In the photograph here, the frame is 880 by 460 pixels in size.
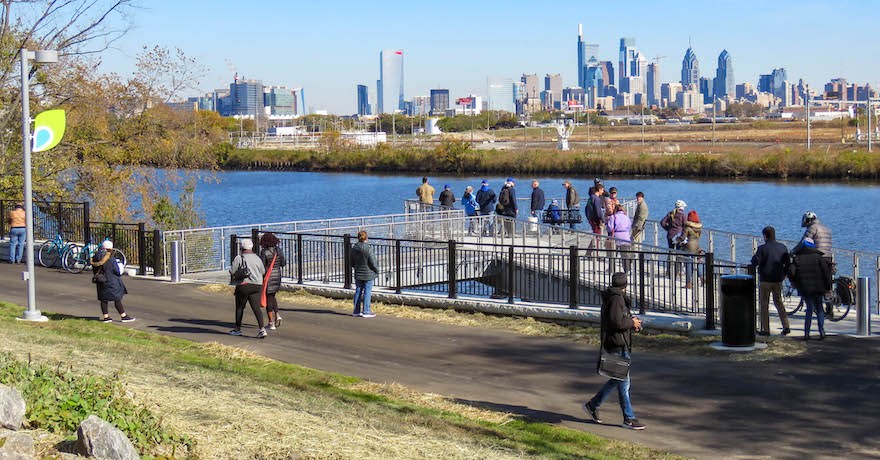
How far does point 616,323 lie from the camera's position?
11.3 metres

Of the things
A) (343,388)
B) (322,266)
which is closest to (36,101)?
(322,266)

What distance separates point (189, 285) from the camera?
23328mm

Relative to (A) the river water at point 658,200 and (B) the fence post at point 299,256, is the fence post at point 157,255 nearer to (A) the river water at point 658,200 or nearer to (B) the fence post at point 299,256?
(B) the fence post at point 299,256

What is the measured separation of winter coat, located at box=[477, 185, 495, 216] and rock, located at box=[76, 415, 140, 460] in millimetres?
24673

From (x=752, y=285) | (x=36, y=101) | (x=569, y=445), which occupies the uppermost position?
(x=36, y=101)

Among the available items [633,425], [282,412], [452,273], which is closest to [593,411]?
[633,425]

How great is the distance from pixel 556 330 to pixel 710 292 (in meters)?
2.58

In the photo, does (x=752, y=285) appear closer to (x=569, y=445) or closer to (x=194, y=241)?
(x=569, y=445)

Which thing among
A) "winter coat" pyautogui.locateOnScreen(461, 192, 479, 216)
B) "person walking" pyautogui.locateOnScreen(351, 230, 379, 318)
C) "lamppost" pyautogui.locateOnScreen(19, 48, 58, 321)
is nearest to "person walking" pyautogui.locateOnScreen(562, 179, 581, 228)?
"winter coat" pyautogui.locateOnScreen(461, 192, 479, 216)

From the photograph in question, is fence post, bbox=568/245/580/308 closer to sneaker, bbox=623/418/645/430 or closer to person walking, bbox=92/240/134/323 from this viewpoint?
sneaker, bbox=623/418/645/430

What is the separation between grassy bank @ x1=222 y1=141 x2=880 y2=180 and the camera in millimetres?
84875

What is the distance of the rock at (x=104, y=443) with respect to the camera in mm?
7574

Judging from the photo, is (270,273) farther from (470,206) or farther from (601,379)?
(470,206)

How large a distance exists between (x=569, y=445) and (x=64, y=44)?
27.1 m
